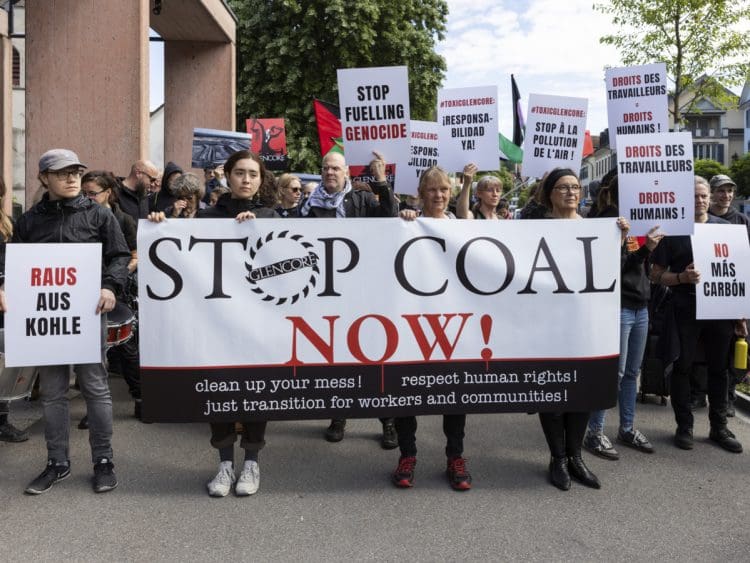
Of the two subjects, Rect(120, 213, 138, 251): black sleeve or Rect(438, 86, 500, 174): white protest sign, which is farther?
Answer: Rect(438, 86, 500, 174): white protest sign

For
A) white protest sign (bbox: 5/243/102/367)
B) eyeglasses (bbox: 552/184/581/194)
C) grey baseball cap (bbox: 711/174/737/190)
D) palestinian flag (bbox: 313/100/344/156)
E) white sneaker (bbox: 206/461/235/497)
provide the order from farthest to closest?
palestinian flag (bbox: 313/100/344/156), grey baseball cap (bbox: 711/174/737/190), eyeglasses (bbox: 552/184/581/194), white sneaker (bbox: 206/461/235/497), white protest sign (bbox: 5/243/102/367)

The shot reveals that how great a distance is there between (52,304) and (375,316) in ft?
6.15

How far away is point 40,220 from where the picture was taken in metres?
4.30

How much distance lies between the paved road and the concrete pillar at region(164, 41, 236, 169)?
1013 centimetres

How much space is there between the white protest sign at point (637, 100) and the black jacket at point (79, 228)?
4.10 meters

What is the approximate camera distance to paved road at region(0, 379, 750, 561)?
3551 mm

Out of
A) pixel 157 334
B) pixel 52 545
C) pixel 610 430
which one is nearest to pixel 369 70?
pixel 157 334

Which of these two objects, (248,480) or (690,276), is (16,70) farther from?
(690,276)

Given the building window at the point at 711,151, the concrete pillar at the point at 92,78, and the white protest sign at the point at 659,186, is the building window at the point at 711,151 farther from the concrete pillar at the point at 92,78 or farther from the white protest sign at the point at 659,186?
the white protest sign at the point at 659,186

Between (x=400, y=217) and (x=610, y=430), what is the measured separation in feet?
8.69

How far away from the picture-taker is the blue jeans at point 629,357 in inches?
197

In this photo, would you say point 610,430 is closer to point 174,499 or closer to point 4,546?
point 174,499

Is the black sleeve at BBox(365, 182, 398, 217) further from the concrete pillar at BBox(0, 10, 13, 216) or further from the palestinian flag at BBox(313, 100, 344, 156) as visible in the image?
the concrete pillar at BBox(0, 10, 13, 216)

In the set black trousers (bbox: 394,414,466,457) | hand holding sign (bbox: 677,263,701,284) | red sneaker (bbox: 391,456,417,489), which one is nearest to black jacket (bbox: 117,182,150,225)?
black trousers (bbox: 394,414,466,457)
